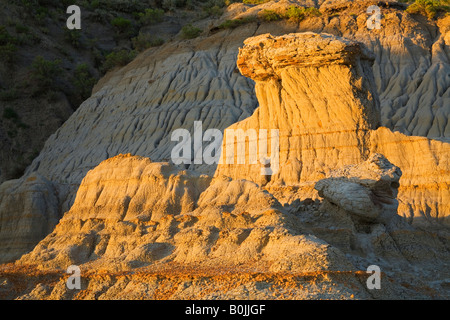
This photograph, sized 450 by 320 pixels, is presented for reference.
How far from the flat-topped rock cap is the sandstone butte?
5 centimetres

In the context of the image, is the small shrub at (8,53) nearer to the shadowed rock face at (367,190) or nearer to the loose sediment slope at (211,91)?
the loose sediment slope at (211,91)

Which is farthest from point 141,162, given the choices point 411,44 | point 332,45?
point 411,44

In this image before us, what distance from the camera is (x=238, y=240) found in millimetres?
18984

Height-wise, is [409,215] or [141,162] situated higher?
[141,162]

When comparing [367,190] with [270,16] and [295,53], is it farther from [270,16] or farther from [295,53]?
[270,16]

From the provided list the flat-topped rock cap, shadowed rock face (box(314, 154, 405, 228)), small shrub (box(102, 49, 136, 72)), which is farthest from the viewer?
small shrub (box(102, 49, 136, 72))

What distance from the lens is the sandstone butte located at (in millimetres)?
17281

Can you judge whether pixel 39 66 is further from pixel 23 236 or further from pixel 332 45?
pixel 332 45

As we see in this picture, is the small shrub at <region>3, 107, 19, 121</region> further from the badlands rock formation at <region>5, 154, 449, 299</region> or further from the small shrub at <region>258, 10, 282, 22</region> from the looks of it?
the badlands rock formation at <region>5, 154, 449, 299</region>

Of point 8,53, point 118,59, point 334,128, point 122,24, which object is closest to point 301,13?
point 118,59

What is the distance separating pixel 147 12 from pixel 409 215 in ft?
149

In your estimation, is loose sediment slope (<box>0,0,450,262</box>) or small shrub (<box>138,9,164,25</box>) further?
small shrub (<box>138,9,164,25</box>)

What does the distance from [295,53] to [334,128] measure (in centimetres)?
305

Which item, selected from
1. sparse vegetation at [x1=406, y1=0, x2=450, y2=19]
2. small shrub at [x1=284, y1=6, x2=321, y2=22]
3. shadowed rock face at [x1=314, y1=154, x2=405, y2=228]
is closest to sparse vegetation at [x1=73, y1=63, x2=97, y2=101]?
small shrub at [x1=284, y1=6, x2=321, y2=22]
